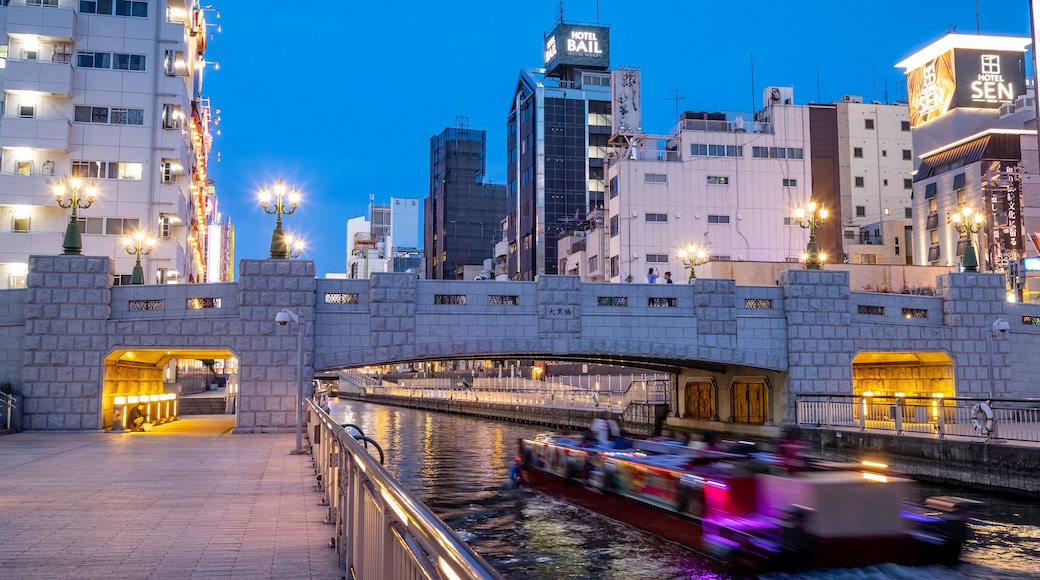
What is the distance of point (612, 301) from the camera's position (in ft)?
116

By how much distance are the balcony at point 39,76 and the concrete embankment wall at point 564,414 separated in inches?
1300

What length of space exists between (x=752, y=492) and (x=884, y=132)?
7457cm

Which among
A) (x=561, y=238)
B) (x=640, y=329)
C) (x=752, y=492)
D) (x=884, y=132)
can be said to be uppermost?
(x=884, y=132)

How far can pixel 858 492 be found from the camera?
1290cm

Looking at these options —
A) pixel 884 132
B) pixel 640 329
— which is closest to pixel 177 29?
pixel 640 329

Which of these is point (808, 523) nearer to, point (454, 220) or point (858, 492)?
point (858, 492)

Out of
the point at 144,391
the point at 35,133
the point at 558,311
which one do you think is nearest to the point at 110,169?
the point at 35,133

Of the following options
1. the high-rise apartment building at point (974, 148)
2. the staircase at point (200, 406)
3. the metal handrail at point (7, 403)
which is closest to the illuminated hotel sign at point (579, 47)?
the high-rise apartment building at point (974, 148)

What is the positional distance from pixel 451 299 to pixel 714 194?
41.2 m

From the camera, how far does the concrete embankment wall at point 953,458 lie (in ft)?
72.3

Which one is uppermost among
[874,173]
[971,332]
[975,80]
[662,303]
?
[975,80]

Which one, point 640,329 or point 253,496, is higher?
point 640,329

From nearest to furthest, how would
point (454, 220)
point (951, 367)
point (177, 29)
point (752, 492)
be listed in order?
point (752, 492)
point (951, 367)
point (177, 29)
point (454, 220)

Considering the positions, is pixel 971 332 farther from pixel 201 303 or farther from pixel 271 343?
pixel 201 303
